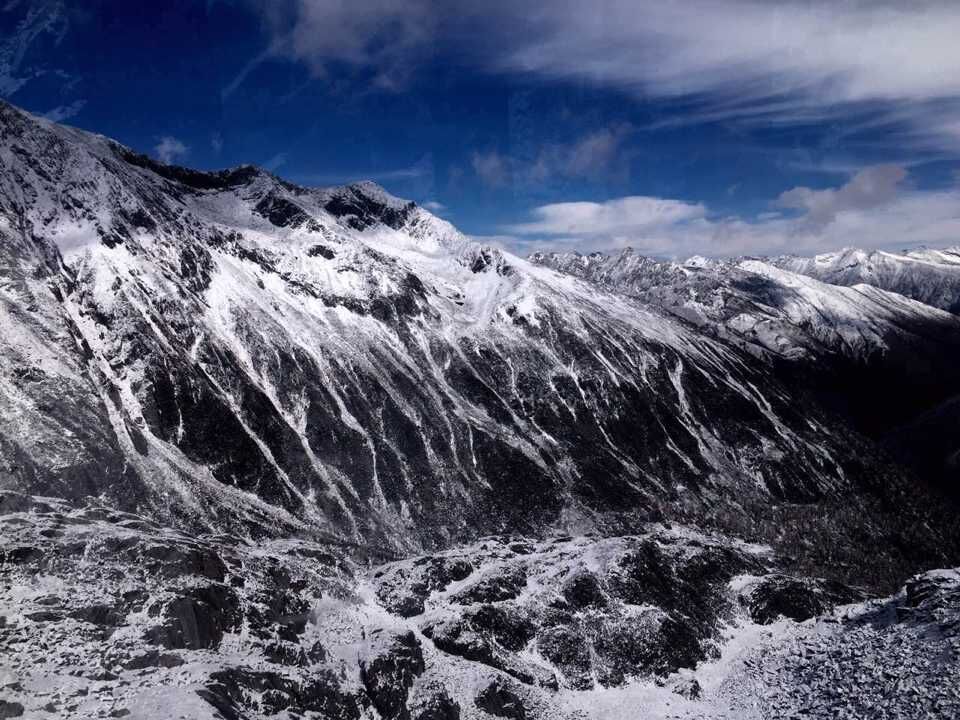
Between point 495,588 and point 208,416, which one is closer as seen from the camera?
point 495,588

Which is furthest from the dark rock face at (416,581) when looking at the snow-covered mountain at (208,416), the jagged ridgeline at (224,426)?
the snow-covered mountain at (208,416)

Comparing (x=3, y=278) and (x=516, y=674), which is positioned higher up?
(x=3, y=278)

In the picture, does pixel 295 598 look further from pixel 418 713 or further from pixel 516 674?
pixel 516 674

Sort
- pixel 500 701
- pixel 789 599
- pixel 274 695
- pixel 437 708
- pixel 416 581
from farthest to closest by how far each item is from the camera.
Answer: pixel 416 581 < pixel 789 599 < pixel 500 701 < pixel 437 708 < pixel 274 695

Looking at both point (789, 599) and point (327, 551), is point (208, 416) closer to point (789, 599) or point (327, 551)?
point (327, 551)

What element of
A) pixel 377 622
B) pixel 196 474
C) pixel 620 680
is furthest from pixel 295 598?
pixel 196 474

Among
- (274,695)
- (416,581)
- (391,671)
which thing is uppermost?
(416,581)

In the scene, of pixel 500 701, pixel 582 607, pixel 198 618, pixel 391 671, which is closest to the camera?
pixel 198 618

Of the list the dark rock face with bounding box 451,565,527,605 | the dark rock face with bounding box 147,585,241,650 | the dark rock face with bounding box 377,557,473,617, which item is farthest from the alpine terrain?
the dark rock face with bounding box 451,565,527,605

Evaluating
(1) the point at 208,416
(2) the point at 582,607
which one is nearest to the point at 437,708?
(2) the point at 582,607

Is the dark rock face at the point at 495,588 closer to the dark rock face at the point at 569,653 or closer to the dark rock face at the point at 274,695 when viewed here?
the dark rock face at the point at 569,653

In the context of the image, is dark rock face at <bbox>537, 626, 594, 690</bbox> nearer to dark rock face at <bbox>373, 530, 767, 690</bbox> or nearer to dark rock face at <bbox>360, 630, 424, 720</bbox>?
dark rock face at <bbox>373, 530, 767, 690</bbox>
